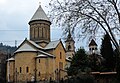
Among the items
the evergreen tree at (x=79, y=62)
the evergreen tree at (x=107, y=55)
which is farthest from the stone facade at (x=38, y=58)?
the evergreen tree at (x=107, y=55)

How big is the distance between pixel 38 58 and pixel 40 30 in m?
7.93

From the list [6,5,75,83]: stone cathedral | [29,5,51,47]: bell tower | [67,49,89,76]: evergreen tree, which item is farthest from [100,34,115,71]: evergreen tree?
[29,5,51,47]: bell tower

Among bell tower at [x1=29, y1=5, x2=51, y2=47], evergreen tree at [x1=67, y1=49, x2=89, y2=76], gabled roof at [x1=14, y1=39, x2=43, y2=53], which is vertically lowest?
evergreen tree at [x1=67, y1=49, x2=89, y2=76]

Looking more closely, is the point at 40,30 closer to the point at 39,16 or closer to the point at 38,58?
the point at 39,16

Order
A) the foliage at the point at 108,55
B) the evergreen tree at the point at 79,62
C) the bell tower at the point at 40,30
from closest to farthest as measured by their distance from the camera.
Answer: the foliage at the point at 108,55, the evergreen tree at the point at 79,62, the bell tower at the point at 40,30

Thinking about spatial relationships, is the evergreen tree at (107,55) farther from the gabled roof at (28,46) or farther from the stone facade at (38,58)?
the gabled roof at (28,46)

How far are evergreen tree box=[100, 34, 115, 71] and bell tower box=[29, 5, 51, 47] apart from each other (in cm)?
2195

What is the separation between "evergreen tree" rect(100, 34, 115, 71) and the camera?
4794 centimetres

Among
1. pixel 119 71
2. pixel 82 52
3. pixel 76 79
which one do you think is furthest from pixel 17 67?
pixel 119 71

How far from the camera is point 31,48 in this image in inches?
2635

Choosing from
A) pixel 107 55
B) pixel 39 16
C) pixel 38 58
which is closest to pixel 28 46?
pixel 38 58

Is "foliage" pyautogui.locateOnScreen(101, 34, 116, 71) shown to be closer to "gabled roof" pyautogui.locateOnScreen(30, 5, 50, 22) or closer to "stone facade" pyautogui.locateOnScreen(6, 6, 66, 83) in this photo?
"stone facade" pyautogui.locateOnScreen(6, 6, 66, 83)

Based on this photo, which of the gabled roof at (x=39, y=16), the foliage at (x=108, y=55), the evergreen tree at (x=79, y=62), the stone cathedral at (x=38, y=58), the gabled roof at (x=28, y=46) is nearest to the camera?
the foliage at (x=108, y=55)

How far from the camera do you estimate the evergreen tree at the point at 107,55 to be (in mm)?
47938
